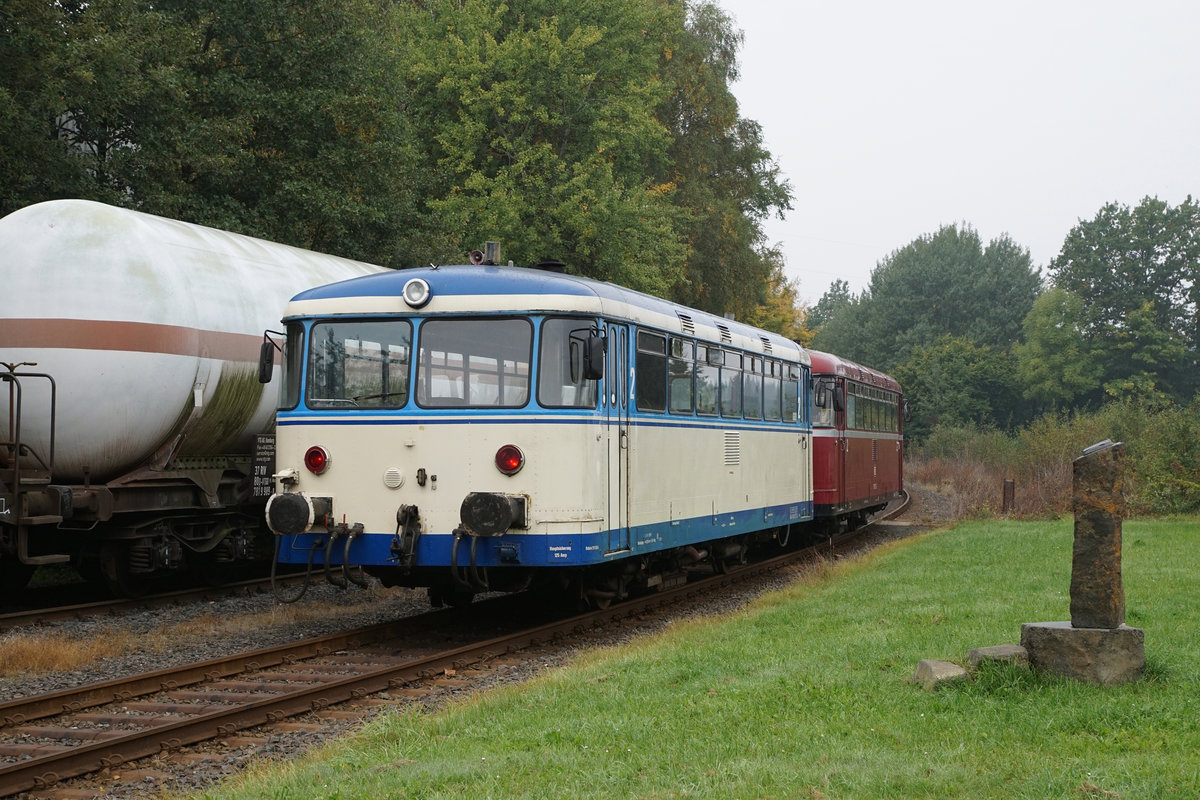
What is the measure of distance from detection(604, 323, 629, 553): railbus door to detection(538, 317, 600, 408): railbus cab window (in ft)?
1.37

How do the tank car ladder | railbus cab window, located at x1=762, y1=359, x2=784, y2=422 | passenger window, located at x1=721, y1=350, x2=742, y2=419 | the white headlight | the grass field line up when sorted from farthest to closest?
railbus cab window, located at x1=762, y1=359, x2=784, y2=422, passenger window, located at x1=721, y1=350, x2=742, y2=419, the tank car ladder, the white headlight, the grass field

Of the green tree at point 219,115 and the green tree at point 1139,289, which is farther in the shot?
the green tree at point 1139,289

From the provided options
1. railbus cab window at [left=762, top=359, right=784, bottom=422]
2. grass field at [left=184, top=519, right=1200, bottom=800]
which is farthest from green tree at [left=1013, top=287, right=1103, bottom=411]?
grass field at [left=184, top=519, right=1200, bottom=800]

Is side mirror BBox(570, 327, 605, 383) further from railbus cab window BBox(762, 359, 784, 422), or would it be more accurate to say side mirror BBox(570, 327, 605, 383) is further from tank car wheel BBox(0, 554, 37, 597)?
tank car wheel BBox(0, 554, 37, 597)

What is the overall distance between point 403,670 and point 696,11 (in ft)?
122

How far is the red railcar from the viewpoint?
20281 mm

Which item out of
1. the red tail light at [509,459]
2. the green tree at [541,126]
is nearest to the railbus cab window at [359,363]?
the red tail light at [509,459]

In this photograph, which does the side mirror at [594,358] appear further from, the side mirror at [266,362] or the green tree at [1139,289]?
the green tree at [1139,289]

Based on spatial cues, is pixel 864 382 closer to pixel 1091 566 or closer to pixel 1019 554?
pixel 1019 554

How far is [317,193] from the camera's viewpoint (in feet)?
73.2

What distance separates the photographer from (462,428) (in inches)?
414

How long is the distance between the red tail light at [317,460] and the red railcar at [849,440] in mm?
10588

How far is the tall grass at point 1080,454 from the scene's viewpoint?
26.3 meters

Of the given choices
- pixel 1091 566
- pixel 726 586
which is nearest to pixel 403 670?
pixel 1091 566
